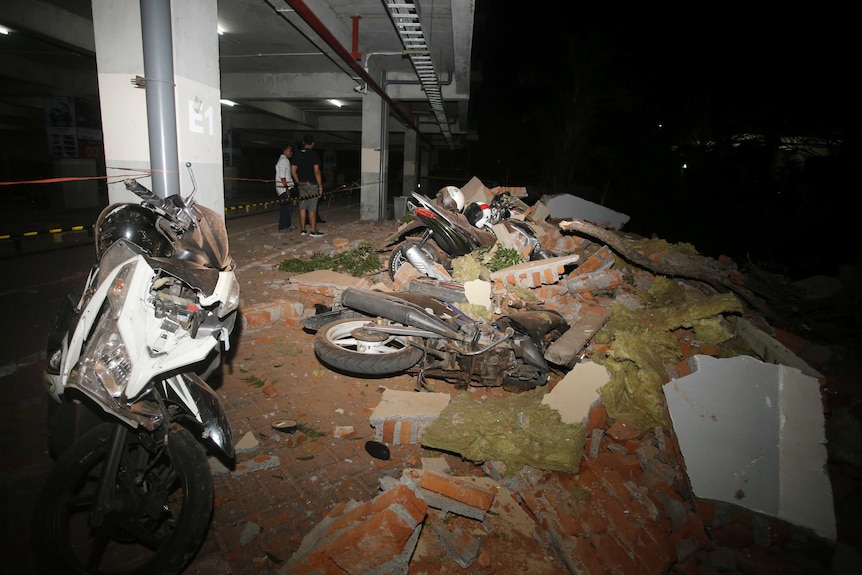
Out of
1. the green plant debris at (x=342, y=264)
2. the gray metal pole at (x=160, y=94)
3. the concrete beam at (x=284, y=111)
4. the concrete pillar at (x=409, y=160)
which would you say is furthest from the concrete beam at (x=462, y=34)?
the concrete pillar at (x=409, y=160)

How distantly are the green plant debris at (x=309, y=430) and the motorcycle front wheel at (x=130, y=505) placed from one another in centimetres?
108

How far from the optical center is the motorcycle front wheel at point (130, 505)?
5.96ft

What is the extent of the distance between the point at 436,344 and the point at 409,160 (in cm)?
1887

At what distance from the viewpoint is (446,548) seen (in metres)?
2.21

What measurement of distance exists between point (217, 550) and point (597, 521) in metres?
2.04

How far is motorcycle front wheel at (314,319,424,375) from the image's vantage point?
Answer: 3320 mm

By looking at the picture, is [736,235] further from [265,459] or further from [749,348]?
[265,459]

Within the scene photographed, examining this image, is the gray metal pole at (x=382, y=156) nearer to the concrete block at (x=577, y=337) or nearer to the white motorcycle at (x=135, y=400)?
the concrete block at (x=577, y=337)

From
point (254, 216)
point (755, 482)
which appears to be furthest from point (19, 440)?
point (254, 216)

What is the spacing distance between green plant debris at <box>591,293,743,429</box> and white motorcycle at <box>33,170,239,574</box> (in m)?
2.70

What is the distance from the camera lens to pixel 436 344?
352 centimetres

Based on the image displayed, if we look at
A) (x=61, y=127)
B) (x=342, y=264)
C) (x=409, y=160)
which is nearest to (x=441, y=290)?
(x=342, y=264)

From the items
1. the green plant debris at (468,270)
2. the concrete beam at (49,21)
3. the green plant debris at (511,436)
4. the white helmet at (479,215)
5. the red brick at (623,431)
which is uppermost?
the concrete beam at (49,21)

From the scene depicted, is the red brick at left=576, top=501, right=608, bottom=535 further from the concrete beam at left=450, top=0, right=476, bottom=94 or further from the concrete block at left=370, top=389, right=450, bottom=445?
the concrete beam at left=450, top=0, right=476, bottom=94
